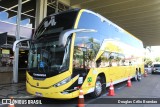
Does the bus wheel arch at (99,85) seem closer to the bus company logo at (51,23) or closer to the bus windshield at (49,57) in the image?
the bus windshield at (49,57)

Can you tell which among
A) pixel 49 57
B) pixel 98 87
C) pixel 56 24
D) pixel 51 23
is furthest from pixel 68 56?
pixel 98 87

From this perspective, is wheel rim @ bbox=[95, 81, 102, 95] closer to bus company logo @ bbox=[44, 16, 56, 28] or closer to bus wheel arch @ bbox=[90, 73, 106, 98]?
bus wheel arch @ bbox=[90, 73, 106, 98]

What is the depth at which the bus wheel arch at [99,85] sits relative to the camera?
30.2 feet

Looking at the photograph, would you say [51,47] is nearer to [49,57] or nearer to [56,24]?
[49,57]

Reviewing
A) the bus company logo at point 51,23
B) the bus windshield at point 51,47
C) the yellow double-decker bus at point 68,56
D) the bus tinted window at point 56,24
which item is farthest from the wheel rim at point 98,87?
the bus company logo at point 51,23

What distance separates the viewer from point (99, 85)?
9.59 meters

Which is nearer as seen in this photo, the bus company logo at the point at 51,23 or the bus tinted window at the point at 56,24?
the bus tinted window at the point at 56,24

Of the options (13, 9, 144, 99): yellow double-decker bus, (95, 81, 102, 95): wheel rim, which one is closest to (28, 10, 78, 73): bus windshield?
(13, 9, 144, 99): yellow double-decker bus

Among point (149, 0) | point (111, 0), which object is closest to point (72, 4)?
point (111, 0)

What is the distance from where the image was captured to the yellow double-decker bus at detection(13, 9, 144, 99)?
733cm

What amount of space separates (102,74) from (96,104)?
2.20m

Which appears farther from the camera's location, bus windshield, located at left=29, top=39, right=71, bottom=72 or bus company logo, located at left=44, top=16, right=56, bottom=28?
bus company logo, located at left=44, top=16, right=56, bottom=28

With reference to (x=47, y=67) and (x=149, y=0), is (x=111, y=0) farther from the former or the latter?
(x=47, y=67)

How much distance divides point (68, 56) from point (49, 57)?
728 mm
